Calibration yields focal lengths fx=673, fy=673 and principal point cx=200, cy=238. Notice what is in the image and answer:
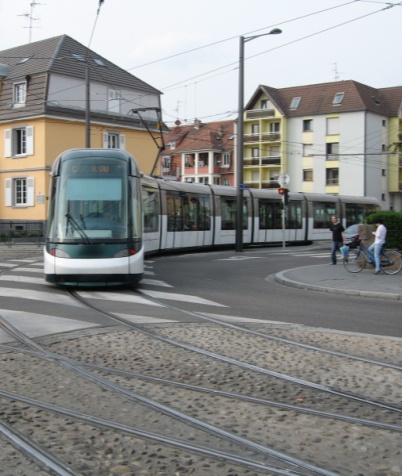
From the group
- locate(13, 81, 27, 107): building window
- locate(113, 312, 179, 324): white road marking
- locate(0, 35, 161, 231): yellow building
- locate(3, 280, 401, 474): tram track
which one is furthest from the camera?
locate(13, 81, 27, 107): building window

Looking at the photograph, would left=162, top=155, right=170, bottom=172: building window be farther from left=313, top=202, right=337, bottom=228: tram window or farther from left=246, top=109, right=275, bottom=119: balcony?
left=313, top=202, right=337, bottom=228: tram window

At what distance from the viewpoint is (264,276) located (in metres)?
18.3

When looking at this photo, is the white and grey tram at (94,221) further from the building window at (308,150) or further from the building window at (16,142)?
the building window at (308,150)

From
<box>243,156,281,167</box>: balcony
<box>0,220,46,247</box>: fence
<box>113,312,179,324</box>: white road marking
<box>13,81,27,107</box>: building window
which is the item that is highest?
<box>13,81,27,107</box>: building window

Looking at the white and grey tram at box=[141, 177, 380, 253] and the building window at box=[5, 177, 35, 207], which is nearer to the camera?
the white and grey tram at box=[141, 177, 380, 253]

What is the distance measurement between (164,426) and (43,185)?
39.3 metres

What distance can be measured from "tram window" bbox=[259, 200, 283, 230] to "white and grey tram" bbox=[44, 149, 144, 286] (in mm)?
18989

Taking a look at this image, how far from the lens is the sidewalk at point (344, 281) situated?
14.1 meters

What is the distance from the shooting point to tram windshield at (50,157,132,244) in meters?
13.6

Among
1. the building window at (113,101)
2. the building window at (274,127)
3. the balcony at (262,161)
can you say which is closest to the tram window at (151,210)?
the building window at (113,101)

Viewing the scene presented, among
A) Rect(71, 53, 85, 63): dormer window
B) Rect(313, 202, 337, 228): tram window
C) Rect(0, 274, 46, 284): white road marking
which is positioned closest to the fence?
Rect(71, 53, 85, 63): dormer window

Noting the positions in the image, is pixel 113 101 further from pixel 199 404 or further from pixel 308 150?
pixel 199 404

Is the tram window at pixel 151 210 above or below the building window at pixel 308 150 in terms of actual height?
below

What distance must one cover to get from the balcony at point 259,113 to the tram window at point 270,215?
39342 mm
